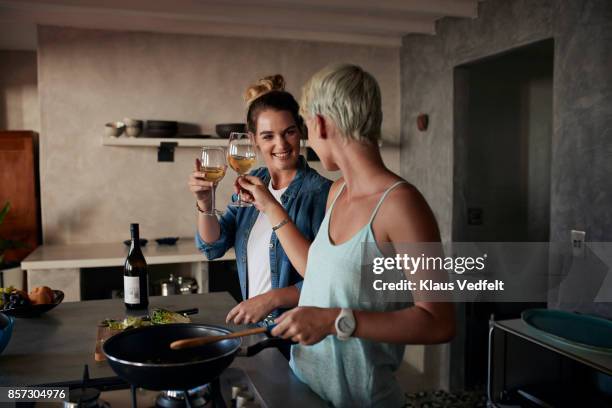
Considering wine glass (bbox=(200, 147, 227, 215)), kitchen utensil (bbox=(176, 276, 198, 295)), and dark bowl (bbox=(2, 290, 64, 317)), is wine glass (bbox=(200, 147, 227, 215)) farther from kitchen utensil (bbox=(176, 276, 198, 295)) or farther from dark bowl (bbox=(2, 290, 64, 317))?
kitchen utensil (bbox=(176, 276, 198, 295))

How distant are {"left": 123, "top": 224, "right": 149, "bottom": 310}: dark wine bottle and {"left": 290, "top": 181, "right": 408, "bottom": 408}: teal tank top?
90 centimetres

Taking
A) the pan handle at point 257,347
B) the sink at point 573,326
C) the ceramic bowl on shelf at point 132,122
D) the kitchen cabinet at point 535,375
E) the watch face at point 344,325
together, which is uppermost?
the ceramic bowl on shelf at point 132,122

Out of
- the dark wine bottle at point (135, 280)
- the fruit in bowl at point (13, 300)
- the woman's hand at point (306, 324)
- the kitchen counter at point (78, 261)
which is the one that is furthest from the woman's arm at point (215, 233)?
the kitchen counter at point (78, 261)

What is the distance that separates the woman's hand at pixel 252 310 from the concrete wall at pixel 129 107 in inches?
124

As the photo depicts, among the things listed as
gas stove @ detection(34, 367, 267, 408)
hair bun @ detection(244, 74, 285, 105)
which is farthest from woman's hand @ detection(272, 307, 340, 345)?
hair bun @ detection(244, 74, 285, 105)

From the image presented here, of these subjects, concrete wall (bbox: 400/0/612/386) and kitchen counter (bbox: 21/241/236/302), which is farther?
kitchen counter (bbox: 21/241/236/302)

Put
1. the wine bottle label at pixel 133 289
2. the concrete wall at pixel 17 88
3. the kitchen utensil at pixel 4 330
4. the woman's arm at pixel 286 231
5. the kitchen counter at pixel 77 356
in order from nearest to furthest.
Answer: the kitchen counter at pixel 77 356, the kitchen utensil at pixel 4 330, the woman's arm at pixel 286 231, the wine bottle label at pixel 133 289, the concrete wall at pixel 17 88

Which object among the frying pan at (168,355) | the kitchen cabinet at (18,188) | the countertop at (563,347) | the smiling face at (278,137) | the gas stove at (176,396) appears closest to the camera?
the frying pan at (168,355)

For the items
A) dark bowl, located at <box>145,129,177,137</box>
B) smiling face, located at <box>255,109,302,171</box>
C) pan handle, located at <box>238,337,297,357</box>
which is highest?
dark bowl, located at <box>145,129,177,137</box>

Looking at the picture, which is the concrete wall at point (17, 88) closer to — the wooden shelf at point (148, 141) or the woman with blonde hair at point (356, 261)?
the wooden shelf at point (148, 141)

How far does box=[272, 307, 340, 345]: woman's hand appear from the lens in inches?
38.7

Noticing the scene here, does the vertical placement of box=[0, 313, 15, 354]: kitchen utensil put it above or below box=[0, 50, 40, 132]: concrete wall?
below

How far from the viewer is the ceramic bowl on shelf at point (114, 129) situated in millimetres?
3992

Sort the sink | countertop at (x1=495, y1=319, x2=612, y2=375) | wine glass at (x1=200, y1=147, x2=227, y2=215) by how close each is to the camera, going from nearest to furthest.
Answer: wine glass at (x1=200, y1=147, x2=227, y2=215) → countertop at (x1=495, y1=319, x2=612, y2=375) → the sink
